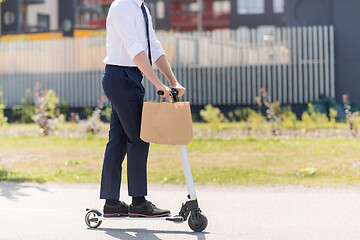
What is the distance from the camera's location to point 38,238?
15.7ft

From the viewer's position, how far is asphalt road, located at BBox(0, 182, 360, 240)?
4848mm

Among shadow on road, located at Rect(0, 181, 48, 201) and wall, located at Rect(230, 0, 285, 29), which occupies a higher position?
wall, located at Rect(230, 0, 285, 29)

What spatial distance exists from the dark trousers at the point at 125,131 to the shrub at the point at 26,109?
48.2 feet

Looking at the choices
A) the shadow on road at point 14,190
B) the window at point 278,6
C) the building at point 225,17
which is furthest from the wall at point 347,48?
the window at point 278,6

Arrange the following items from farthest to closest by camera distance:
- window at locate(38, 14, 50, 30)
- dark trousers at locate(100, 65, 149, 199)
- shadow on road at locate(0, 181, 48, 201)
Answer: window at locate(38, 14, 50, 30), shadow on road at locate(0, 181, 48, 201), dark trousers at locate(100, 65, 149, 199)

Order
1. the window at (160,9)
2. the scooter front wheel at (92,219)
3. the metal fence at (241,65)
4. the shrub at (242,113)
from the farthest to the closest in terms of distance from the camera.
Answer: the window at (160,9), the metal fence at (241,65), the shrub at (242,113), the scooter front wheel at (92,219)

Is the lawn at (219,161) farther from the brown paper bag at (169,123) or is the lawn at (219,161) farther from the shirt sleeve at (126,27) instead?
the shirt sleeve at (126,27)

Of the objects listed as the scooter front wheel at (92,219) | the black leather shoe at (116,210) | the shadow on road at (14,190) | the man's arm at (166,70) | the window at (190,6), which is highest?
the window at (190,6)

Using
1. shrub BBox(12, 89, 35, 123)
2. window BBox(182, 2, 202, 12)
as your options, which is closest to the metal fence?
shrub BBox(12, 89, 35, 123)

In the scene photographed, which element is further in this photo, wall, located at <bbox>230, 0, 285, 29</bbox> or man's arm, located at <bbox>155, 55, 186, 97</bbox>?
wall, located at <bbox>230, 0, 285, 29</bbox>

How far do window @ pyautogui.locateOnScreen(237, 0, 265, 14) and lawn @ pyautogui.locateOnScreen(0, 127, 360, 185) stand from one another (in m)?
47.5

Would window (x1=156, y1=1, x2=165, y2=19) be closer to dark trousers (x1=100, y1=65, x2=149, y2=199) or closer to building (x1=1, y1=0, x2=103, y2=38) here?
building (x1=1, y1=0, x2=103, y2=38)

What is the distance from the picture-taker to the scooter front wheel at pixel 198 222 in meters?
4.77

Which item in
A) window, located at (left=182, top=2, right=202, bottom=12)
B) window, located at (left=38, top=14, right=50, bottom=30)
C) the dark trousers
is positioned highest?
window, located at (left=182, top=2, right=202, bottom=12)
